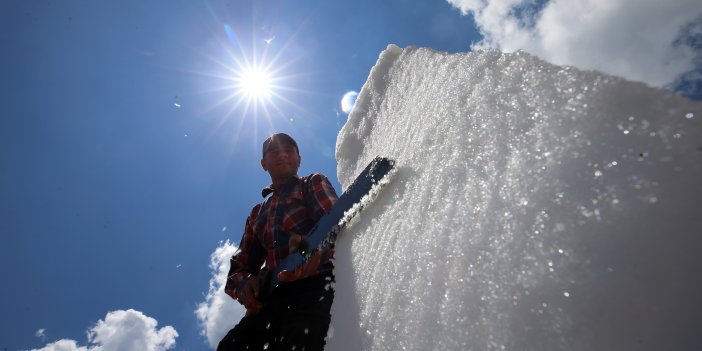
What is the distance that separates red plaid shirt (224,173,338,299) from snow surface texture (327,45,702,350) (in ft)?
1.74

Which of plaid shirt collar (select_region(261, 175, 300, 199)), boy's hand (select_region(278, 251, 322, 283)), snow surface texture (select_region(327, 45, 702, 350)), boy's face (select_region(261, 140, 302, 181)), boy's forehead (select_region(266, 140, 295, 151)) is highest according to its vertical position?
boy's forehead (select_region(266, 140, 295, 151))

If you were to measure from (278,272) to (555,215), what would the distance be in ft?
3.44

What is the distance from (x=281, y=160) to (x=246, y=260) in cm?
48

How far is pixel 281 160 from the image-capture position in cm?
186

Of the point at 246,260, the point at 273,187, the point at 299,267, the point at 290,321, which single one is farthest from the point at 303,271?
the point at 273,187

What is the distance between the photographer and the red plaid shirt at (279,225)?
1555 mm

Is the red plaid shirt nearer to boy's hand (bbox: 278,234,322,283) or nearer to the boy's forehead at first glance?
boy's hand (bbox: 278,234,322,283)

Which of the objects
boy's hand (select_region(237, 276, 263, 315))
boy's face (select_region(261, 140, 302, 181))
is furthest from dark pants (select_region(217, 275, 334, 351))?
boy's face (select_region(261, 140, 302, 181))

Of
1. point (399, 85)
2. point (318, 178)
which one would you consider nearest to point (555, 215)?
point (399, 85)

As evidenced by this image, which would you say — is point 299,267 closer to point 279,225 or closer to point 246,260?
point 279,225

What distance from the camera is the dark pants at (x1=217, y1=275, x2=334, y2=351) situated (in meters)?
1.23

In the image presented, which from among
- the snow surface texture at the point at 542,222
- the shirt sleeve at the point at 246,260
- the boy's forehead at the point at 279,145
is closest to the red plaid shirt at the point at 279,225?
the shirt sleeve at the point at 246,260

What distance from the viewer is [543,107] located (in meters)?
0.66

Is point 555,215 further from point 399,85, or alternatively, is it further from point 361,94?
point 361,94
